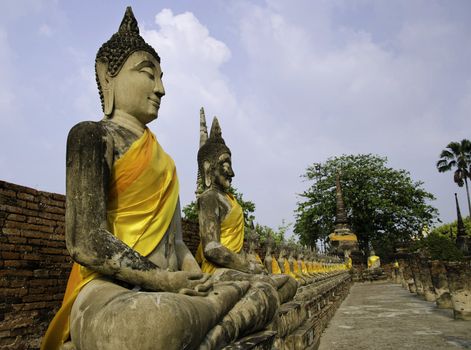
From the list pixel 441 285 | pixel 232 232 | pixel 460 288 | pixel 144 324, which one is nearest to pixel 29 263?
pixel 232 232

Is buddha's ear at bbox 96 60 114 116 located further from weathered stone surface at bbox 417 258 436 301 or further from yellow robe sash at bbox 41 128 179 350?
weathered stone surface at bbox 417 258 436 301

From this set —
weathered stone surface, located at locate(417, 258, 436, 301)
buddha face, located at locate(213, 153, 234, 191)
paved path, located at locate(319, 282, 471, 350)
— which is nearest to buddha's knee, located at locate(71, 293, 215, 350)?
buddha face, located at locate(213, 153, 234, 191)

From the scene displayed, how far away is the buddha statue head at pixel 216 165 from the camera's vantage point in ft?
16.0

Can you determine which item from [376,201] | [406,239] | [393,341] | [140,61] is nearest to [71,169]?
[140,61]

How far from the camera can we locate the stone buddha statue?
167 cm

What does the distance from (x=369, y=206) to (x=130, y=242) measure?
3507 centimetres

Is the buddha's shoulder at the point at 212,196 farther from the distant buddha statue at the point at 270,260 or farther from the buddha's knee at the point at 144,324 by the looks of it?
the buddha's knee at the point at 144,324

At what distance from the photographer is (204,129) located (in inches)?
971

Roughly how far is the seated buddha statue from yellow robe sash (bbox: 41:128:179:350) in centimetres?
125

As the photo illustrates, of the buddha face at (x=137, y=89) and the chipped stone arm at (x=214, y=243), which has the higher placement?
the buddha face at (x=137, y=89)

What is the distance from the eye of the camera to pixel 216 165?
16.1ft

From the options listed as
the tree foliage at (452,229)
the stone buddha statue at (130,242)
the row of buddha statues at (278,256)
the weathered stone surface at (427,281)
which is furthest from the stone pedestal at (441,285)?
the tree foliage at (452,229)

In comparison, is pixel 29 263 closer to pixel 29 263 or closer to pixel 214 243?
pixel 29 263

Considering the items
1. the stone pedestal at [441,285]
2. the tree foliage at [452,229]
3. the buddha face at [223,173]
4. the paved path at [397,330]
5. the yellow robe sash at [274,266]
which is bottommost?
the paved path at [397,330]
